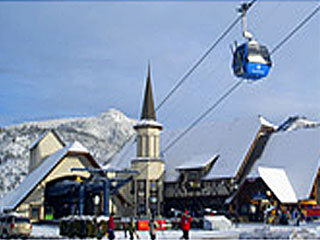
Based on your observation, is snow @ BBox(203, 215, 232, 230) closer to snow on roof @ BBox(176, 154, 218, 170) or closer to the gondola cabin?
snow on roof @ BBox(176, 154, 218, 170)

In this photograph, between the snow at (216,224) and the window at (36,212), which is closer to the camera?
the snow at (216,224)

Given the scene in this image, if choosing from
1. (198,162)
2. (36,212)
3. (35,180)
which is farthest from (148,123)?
(36,212)

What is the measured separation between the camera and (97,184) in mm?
43062

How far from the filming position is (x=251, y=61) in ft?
59.3

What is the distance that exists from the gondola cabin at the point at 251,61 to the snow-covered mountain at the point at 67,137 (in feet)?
209

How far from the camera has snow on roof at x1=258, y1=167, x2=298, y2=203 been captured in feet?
137

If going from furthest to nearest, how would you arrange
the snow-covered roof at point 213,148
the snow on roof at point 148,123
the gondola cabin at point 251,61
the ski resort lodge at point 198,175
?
the snow on roof at point 148,123 < the snow-covered roof at point 213,148 < the ski resort lodge at point 198,175 < the gondola cabin at point 251,61

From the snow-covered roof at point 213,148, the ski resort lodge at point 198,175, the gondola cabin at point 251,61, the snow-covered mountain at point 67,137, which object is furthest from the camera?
the snow-covered mountain at point 67,137

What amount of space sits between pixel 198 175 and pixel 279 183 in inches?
344

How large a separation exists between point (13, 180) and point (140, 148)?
4357cm

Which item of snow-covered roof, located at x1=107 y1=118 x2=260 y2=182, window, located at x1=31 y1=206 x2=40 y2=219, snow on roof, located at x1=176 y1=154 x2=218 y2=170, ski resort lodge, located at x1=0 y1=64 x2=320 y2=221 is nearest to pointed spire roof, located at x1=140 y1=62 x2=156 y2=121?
ski resort lodge, located at x1=0 y1=64 x2=320 y2=221

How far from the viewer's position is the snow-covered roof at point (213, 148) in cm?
4778

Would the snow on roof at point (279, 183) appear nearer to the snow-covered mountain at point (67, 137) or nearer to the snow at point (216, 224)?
the snow at point (216, 224)

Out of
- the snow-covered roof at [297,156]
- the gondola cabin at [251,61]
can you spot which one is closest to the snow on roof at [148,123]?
the snow-covered roof at [297,156]
